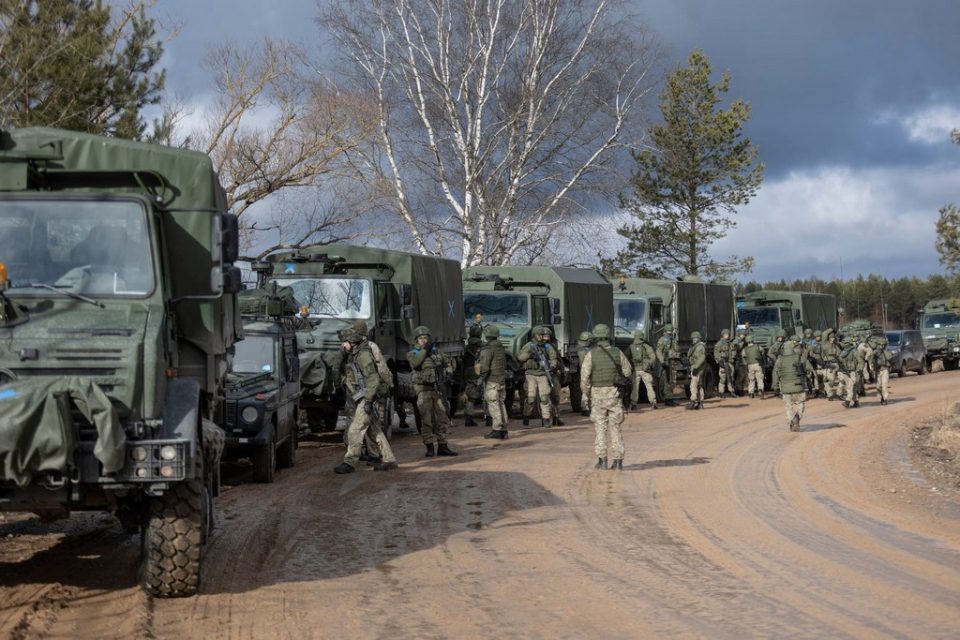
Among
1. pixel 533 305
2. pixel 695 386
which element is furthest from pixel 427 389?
pixel 695 386

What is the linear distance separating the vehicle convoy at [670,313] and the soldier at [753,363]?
1.24 metres

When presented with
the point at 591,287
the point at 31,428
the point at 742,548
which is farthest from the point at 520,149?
the point at 31,428

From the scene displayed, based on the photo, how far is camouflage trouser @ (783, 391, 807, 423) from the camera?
20734 millimetres

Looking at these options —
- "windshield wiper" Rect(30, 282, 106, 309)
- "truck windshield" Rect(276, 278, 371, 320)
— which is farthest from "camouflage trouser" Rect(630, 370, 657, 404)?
"windshield wiper" Rect(30, 282, 106, 309)

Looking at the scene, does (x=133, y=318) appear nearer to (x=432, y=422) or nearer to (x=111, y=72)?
(x=432, y=422)

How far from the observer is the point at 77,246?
811 cm

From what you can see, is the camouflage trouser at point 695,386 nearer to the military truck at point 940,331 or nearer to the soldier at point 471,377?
the soldier at point 471,377

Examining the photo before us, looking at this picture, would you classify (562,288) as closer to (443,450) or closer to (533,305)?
(533,305)

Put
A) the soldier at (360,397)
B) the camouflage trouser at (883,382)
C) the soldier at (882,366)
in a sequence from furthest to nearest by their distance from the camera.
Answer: the camouflage trouser at (883,382) → the soldier at (882,366) → the soldier at (360,397)

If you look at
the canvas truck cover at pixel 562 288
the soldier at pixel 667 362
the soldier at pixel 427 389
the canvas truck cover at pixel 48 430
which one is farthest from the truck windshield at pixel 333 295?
the canvas truck cover at pixel 48 430

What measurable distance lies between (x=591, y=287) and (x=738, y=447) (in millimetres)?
9857

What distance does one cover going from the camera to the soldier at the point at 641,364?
26.5 m

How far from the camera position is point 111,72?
2152 centimetres

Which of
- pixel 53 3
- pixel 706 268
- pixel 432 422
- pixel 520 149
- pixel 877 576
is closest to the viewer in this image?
pixel 877 576
